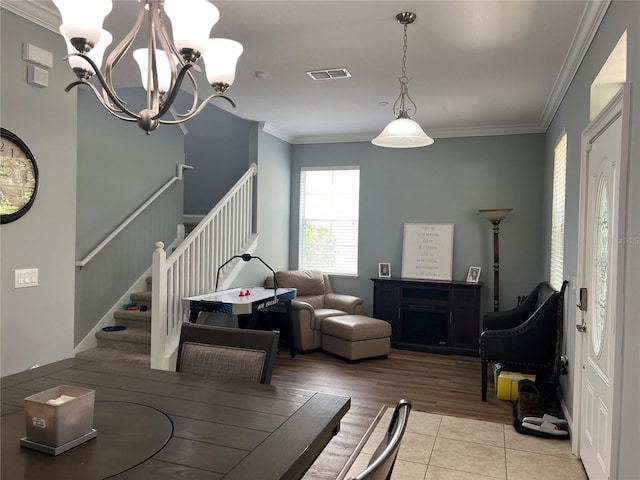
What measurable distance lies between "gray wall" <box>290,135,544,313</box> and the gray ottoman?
1127mm

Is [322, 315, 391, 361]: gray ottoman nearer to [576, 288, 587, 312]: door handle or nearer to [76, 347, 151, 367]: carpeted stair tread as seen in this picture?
[76, 347, 151, 367]: carpeted stair tread

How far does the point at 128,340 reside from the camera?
4520 millimetres

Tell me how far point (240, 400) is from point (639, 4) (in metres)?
2.22

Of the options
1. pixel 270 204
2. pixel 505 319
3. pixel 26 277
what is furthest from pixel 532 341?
pixel 26 277

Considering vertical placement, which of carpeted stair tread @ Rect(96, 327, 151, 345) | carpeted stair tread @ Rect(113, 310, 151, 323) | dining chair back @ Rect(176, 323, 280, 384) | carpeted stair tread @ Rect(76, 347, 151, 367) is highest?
dining chair back @ Rect(176, 323, 280, 384)

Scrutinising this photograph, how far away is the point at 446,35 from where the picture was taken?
10.2 feet

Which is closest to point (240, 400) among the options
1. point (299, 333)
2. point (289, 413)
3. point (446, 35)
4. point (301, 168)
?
point (289, 413)

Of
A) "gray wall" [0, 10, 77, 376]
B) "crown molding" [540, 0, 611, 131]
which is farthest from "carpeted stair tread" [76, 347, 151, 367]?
"crown molding" [540, 0, 611, 131]

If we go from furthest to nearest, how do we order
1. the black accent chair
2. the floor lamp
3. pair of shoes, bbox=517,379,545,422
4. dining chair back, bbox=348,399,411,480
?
the floor lamp, the black accent chair, pair of shoes, bbox=517,379,545,422, dining chair back, bbox=348,399,411,480

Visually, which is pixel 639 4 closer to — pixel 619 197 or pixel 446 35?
pixel 619 197

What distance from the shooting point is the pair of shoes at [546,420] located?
133 inches

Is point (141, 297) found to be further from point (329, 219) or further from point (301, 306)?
point (329, 219)

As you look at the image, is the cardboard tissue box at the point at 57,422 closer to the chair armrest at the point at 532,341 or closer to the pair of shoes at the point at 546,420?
the pair of shoes at the point at 546,420

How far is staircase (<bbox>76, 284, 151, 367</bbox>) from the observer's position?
4289mm
